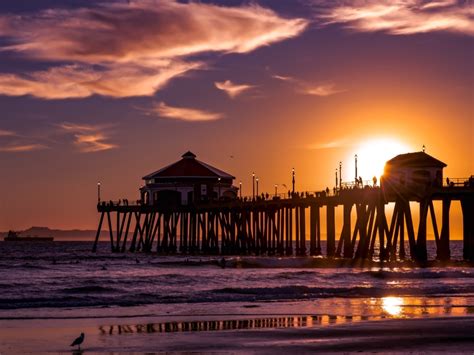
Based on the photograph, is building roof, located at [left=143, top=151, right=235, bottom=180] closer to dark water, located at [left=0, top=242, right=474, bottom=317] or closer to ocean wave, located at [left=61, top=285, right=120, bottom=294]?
dark water, located at [left=0, top=242, right=474, bottom=317]

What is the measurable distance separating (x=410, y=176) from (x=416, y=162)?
3.97 ft

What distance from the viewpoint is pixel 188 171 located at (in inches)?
4245

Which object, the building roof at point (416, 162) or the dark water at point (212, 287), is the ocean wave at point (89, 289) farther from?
the building roof at point (416, 162)

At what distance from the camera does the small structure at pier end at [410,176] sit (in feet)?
213

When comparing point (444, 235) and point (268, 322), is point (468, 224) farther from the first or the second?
point (268, 322)

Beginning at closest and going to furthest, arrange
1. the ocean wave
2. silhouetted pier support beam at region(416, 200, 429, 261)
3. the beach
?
the beach, the ocean wave, silhouetted pier support beam at region(416, 200, 429, 261)

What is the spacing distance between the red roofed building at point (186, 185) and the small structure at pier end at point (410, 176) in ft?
132

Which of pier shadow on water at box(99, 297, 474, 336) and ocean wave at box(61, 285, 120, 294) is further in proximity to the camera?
ocean wave at box(61, 285, 120, 294)

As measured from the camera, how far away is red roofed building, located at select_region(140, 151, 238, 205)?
10619 cm

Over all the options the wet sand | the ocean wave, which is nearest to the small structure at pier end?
the ocean wave

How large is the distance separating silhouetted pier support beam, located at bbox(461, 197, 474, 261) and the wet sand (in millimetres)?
35477

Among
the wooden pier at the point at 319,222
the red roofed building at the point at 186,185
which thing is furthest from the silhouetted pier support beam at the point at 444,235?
the red roofed building at the point at 186,185

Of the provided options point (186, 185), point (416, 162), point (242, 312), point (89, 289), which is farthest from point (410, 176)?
point (186, 185)

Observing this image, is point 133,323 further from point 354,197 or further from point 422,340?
point 354,197
